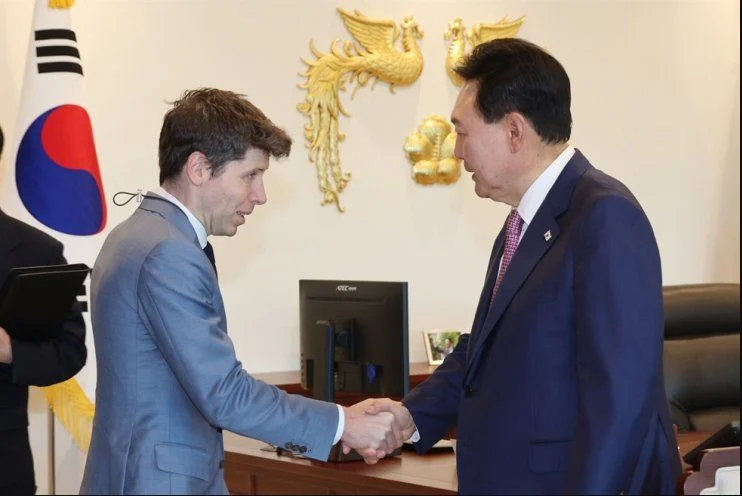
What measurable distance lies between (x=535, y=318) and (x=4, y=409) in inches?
62.3

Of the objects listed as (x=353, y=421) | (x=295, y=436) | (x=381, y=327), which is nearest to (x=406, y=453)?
(x=381, y=327)

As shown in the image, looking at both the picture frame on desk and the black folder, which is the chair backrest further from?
the black folder

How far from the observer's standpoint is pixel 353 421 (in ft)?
8.92

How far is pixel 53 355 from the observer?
9.58 feet

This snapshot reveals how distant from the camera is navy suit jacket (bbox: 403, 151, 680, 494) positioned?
1994mm

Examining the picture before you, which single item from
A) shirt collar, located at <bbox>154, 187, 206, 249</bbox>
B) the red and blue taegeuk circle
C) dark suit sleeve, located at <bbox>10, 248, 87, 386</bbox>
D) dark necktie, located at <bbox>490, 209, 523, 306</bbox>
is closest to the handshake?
dark necktie, located at <bbox>490, 209, 523, 306</bbox>

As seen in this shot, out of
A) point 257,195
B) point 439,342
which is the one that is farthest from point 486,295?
point 439,342

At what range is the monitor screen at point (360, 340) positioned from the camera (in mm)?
3475

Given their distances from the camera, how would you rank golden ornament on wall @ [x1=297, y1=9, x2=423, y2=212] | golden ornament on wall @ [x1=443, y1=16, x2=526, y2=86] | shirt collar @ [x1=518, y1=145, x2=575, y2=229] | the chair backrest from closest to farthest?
shirt collar @ [x1=518, y1=145, x2=575, y2=229]
the chair backrest
golden ornament on wall @ [x1=297, y1=9, x2=423, y2=212]
golden ornament on wall @ [x1=443, y1=16, x2=526, y2=86]

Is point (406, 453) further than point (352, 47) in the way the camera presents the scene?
No

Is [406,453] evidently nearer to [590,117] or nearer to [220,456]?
[220,456]

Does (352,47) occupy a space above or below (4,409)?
above

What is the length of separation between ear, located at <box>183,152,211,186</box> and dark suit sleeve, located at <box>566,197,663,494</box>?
2.90ft

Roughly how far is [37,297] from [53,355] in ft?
0.78
